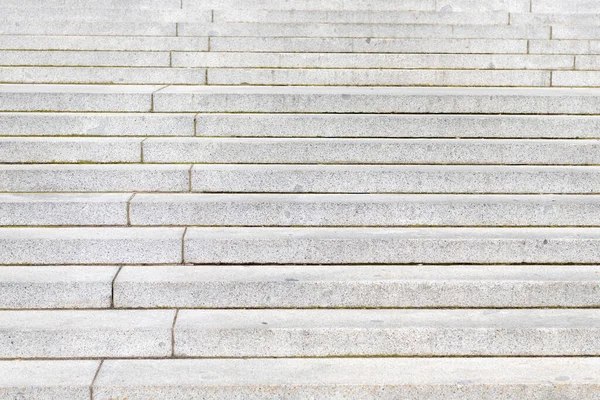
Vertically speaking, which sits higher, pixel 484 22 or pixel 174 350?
pixel 484 22

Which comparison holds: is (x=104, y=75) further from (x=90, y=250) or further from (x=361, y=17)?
(x=361, y=17)

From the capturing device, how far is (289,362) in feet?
10.6

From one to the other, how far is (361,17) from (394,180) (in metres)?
3.18

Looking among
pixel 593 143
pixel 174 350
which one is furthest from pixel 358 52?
pixel 174 350

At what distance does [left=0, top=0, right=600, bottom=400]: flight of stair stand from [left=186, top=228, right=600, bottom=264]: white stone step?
0.01m

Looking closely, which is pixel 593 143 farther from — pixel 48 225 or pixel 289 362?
pixel 48 225

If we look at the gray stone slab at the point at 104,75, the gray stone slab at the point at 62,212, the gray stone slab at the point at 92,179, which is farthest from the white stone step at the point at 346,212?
the gray stone slab at the point at 104,75

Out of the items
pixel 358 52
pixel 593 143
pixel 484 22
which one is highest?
pixel 484 22

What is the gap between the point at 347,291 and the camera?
11.7 feet

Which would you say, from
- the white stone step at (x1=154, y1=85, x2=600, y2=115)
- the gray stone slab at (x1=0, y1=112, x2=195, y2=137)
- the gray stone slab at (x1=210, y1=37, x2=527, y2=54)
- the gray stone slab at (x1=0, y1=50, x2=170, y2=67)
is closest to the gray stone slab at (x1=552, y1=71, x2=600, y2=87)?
the gray stone slab at (x1=210, y1=37, x2=527, y2=54)

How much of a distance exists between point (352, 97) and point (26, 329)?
3.00 m

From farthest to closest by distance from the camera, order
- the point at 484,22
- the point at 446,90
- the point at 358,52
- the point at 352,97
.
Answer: the point at 484,22
the point at 358,52
the point at 446,90
the point at 352,97

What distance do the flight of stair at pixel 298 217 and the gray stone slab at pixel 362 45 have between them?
0.02 meters

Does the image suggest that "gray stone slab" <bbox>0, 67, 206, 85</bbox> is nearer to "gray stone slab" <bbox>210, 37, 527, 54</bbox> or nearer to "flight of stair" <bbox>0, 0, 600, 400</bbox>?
"flight of stair" <bbox>0, 0, 600, 400</bbox>
